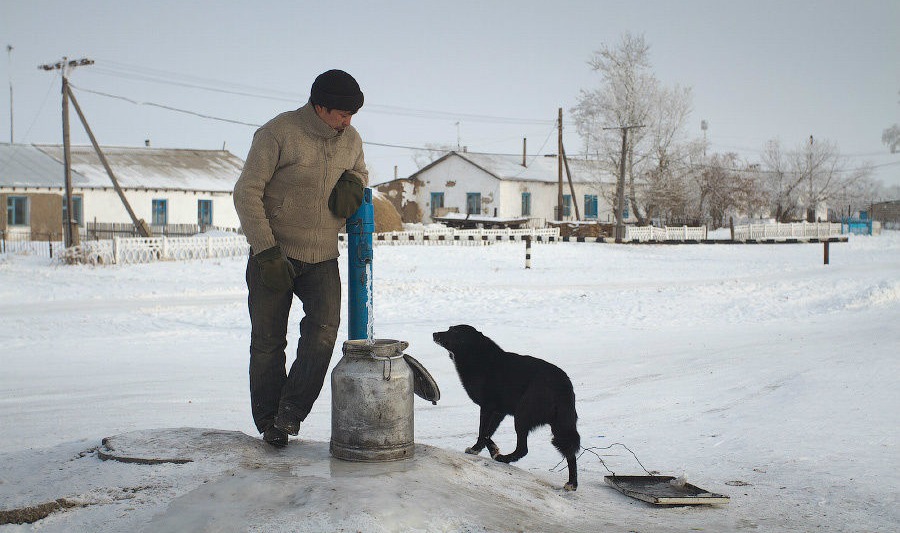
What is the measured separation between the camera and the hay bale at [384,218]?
131 ft

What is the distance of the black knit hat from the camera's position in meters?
4.19

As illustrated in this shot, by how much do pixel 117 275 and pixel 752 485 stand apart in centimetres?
1943

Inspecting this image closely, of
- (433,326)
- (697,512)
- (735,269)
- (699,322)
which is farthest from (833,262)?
(697,512)

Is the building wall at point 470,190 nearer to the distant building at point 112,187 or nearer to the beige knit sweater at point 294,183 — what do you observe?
the distant building at point 112,187

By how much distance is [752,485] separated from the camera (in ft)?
15.6

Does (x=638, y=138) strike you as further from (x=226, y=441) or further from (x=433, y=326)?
(x=226, y=441)

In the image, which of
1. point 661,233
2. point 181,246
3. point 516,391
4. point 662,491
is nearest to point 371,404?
point 516,391

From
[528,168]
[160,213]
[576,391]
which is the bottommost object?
[576,391]

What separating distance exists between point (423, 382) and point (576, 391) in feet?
11.8

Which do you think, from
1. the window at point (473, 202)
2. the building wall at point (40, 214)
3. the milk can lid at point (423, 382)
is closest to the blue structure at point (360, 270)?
the milk can lid at point (423, 382)

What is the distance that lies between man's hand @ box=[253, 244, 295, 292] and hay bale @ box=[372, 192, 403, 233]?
35.3 metres

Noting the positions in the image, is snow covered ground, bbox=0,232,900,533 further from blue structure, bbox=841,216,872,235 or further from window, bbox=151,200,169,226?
blue structure, bbox=841,216,872,235

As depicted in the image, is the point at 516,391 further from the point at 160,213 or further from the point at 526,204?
the point at 526,204

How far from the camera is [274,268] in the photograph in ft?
13.4
